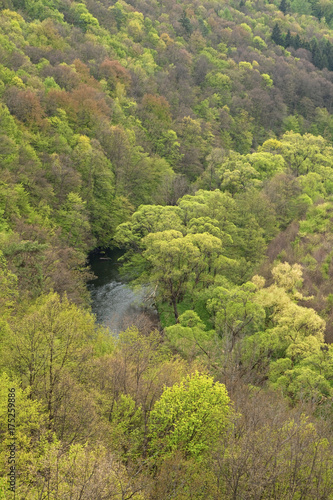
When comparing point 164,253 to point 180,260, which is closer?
point 164,253

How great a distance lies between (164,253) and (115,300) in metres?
10.0

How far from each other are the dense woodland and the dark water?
1.67 m

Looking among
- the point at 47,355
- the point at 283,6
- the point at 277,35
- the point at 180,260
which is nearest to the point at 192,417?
the point at 47,355

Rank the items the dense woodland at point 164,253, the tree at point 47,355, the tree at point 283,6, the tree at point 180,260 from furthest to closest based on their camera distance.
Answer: the tree at point 283,6
the tree at point 180,260
the tree at point 47,355
the dense woodland at point 164,253

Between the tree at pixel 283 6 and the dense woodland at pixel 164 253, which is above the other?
the tree at pixel 283 6

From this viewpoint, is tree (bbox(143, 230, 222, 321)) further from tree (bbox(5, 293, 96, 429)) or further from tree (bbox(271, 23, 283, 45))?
tree (bbox(271, 23, 283, 45))

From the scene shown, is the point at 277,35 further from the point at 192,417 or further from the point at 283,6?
the point at 192,417

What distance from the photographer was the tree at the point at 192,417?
16609 millimetres

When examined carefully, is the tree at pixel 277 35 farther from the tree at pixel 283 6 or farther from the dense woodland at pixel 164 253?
the tree at pixel 283 6

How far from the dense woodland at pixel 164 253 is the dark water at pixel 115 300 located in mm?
1674

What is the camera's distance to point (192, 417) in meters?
16.3

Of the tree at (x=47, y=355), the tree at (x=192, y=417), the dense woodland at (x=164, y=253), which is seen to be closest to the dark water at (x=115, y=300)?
the dense woodland at (x=164, y=253)

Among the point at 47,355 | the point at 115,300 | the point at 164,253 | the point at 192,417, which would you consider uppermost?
the point at 192,417

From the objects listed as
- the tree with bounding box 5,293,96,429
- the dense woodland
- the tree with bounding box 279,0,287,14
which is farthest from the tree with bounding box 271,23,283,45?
the tree with bounding box 5,293,96,429
